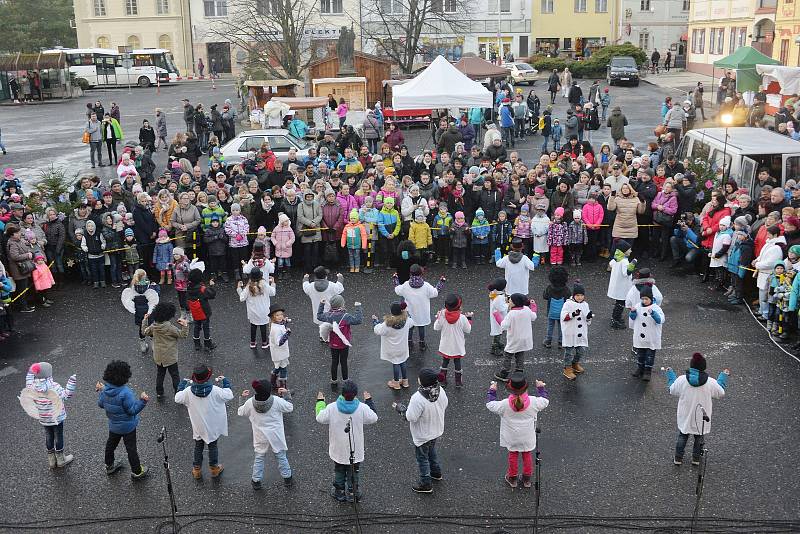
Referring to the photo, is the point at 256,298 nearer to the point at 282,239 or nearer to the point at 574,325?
the point at 282,239

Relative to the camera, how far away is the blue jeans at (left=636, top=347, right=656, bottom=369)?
400 inches

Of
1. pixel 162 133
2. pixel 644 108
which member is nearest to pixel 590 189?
pixel 162 133

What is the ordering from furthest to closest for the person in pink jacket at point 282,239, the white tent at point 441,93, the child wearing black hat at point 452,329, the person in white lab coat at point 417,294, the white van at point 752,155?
the white tent at point 441,93, the white van at point 752,155, the person in pink jacket at point 282,239, the person in white lab coat at point 417,294, the child wearing black hat at point 452,329

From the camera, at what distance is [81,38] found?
6169cm

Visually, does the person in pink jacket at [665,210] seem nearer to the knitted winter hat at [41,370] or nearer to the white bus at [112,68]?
the knitted winter hat at [41,370]

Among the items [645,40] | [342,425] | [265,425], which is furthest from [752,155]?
[645,40]

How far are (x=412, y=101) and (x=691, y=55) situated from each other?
37.9 m

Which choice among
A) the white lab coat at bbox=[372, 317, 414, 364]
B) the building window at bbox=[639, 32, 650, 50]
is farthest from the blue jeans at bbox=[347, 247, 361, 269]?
the building window at bbox=[639, 32, 650, 50]

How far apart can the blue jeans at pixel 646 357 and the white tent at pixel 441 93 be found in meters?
11.9

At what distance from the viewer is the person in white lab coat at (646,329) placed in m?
9.95

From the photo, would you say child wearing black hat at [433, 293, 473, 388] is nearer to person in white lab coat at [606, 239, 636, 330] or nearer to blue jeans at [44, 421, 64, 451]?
person in white lab coat at [606, 239, 636, 330]

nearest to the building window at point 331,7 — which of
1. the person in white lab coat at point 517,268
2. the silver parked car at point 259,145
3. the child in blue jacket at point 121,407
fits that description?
the silver parked car at point 259,145

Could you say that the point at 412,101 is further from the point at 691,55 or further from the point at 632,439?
the point at 691,55

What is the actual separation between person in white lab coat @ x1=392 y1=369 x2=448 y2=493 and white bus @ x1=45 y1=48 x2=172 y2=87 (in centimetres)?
4942
